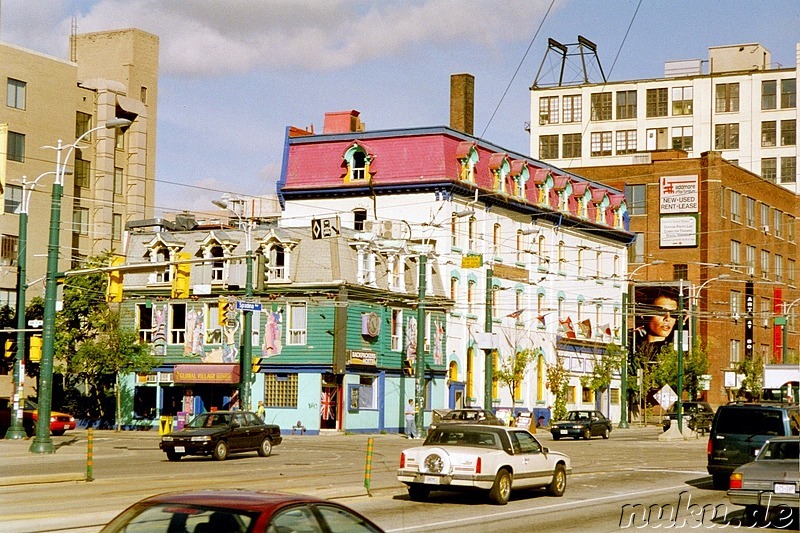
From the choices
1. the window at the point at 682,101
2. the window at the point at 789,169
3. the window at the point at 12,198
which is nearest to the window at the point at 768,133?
the window at the point at 789,169

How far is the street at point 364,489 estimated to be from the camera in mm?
19828

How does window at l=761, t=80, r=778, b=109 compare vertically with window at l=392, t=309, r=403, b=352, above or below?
above

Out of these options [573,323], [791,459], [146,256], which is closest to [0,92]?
[146,256]

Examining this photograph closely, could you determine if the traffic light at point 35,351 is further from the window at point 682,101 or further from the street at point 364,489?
the window at point 682,101

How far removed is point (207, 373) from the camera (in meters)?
60.1

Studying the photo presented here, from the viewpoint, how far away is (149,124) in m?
94.4

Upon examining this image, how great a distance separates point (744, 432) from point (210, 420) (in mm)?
17714

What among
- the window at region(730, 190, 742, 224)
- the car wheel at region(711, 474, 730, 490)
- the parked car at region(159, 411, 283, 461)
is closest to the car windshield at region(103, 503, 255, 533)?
the car wheel at region(711, 474, 730, 490)

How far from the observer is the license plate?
64.6 feet

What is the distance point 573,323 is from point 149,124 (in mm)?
37791

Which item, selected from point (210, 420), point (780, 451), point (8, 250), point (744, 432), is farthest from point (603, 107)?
point (780, 451)

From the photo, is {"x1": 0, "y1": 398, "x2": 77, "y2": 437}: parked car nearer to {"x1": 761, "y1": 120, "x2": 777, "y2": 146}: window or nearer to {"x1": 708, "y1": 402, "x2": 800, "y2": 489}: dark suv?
{"x1": 708, "y1": 402, "x2": 800, "y2": 489}: dark suv

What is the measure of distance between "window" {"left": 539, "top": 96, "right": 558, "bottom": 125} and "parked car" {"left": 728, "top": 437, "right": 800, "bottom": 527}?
3964 inches

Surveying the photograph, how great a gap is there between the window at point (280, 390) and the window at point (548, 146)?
65.3 metres
